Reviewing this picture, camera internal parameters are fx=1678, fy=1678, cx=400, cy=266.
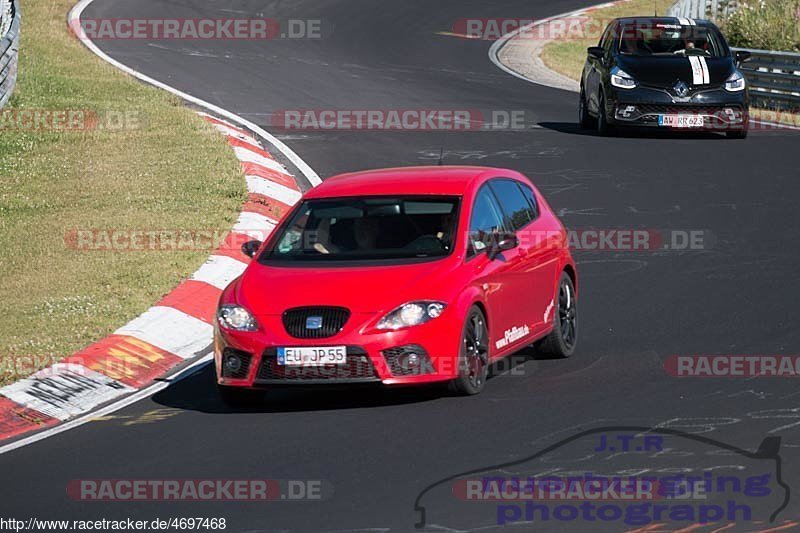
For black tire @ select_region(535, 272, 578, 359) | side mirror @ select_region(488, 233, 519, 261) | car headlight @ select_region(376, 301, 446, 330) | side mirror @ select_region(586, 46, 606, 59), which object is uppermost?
side mirror @ select_region(488, 233, 519, 261)

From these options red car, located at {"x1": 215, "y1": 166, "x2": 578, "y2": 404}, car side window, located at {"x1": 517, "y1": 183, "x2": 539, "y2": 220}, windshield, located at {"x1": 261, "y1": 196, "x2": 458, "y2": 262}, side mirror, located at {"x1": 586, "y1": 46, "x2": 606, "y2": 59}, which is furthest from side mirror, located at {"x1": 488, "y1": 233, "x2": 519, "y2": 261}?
side mirror, located at {"x1": 586, "y1": 46, "x2": 606, "y2": 59}

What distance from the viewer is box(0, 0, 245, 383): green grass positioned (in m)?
13.3

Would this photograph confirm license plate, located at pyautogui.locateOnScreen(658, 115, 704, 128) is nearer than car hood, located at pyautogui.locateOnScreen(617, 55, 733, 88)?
Yes

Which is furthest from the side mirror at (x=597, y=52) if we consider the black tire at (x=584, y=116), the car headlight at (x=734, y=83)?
the car headlight at (x=734, y=83)

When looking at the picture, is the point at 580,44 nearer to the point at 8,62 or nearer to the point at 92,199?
the point at 8,62

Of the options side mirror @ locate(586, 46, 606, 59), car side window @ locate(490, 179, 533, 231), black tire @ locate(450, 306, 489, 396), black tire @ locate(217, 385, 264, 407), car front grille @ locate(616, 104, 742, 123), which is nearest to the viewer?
black tire @ locate(450, 306, 489, 396)

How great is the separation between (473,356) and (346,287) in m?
0.94

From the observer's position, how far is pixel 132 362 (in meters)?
12.2

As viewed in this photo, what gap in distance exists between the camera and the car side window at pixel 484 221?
Answer: 11320 millimetres

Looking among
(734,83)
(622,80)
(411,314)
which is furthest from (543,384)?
(734,83)

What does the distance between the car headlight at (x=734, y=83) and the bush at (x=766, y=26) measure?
1004 centimetres

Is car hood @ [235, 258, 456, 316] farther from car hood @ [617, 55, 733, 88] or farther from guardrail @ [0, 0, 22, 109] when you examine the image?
guardrail @ [0, 0, 22, 109]

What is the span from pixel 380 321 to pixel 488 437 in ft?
4.08

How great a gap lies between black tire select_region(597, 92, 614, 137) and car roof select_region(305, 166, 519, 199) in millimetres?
11730
